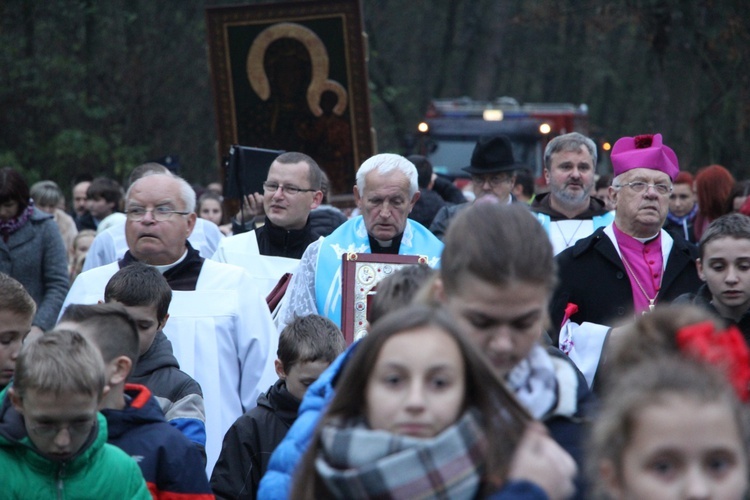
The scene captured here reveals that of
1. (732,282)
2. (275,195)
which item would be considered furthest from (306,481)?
(275,195)

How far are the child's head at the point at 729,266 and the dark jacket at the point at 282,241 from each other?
3065mm

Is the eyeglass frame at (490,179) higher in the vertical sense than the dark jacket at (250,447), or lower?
higher

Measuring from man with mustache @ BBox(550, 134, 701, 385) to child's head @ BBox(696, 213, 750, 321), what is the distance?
0.87 meters

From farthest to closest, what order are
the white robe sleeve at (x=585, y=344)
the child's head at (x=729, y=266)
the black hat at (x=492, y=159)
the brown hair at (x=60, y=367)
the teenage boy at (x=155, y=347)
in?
the black hat at (x=492, y=159), the white robe sleeve at (x=585, y=344), the child's head at (x=729, y=266), the teenage boy at (x=155, y=347), the brown hair at (x=60, y=367)

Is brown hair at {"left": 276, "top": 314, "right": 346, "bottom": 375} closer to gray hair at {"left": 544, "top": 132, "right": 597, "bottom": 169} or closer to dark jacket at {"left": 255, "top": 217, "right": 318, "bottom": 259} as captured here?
dark jacket at {"left": 255, "top": 217, "right": 318, "bottom": 259}

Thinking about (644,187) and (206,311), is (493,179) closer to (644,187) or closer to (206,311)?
(644,187)

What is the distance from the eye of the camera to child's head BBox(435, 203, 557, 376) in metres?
2.99

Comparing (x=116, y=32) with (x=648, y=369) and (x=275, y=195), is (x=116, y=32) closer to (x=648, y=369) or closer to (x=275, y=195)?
(x=275, y=195)

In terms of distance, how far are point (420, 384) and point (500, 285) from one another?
0.30 metres

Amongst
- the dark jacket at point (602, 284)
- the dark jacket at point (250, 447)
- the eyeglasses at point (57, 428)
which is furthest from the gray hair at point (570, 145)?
the eyeglasses at point (57, 428)

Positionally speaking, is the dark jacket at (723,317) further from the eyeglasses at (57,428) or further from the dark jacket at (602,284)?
the eyeglasses at (57,428)

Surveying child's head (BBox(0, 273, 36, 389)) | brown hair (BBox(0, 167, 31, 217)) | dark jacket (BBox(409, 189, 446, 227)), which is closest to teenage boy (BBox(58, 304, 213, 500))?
child's head (BBox(0, 273, 36, 389))

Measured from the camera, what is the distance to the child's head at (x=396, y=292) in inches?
150

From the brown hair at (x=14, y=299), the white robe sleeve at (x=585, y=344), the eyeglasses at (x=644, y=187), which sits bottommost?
the white robe sleeve at (x=585, y=344)
